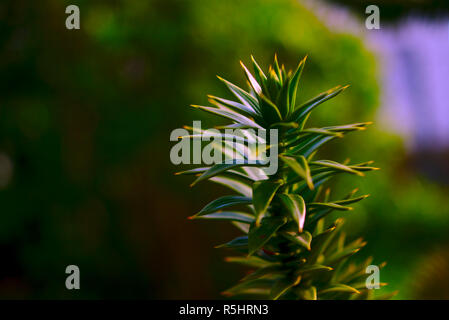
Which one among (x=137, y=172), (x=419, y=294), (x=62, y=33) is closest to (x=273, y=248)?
(x=419, y=294)

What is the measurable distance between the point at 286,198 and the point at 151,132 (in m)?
1.23

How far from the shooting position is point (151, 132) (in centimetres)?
149

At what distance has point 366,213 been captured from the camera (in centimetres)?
141

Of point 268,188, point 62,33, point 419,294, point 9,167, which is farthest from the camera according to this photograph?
point 9,167

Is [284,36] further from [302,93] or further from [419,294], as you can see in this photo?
[419,294]

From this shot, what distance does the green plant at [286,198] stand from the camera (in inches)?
11.9

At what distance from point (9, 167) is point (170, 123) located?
94cm

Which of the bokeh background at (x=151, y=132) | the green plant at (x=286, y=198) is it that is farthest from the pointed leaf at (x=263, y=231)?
the bokeh background at (x=151, y=132)

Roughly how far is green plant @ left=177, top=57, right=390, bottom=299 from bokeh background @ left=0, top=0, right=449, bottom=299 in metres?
1.04

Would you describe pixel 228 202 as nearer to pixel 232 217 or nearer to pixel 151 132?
pixel 232 217

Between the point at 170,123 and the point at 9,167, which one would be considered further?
the point at 9,167

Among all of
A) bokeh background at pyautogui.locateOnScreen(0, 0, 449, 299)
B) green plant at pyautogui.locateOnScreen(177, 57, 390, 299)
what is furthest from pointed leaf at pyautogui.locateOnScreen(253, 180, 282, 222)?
bokeh background at pyautogui.locateOnScreen(0, 0, 449, 299)

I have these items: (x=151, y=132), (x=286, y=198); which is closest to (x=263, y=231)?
(x=286, y=198)

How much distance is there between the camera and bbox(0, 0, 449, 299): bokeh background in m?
1.42
